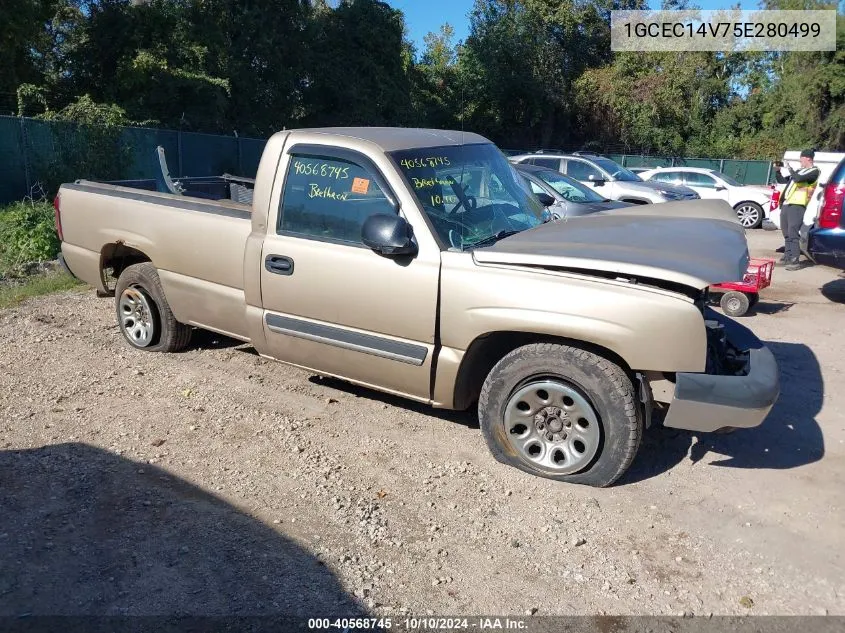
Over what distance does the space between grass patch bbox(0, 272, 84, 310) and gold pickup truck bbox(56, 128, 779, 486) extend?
3.11 m

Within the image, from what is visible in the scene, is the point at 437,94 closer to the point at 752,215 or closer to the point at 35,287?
the point at 752,215

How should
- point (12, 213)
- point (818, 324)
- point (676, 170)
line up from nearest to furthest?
1. point (818, 324)
2. point (12, 213)
3. point (676, 170)

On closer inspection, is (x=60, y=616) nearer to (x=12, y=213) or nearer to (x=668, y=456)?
(x=668, y=456)

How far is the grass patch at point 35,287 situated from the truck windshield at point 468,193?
5.28m

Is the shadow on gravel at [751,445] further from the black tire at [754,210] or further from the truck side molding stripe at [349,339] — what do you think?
the black tire at [754,210]

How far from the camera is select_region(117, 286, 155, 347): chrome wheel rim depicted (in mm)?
6160

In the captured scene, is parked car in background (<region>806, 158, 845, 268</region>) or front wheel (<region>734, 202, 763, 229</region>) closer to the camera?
parked car in background (<region>806, 158, 845, 268</region>)

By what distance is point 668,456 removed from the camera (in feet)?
15.0

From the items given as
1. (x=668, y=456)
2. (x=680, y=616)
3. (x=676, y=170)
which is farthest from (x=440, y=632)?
(x=676, y=170)

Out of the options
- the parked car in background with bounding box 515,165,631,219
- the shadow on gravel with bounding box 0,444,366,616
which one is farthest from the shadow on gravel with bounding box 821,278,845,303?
the shadow on gravel with bounding box 0,444,366,616

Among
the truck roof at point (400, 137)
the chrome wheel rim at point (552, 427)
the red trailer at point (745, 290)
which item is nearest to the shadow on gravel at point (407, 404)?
the chrome wheel rim at point (552, 427)

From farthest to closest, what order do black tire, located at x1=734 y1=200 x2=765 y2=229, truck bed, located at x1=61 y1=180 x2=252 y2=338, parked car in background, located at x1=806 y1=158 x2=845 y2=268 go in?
Result: black tire, located at x1=734 y1=200 x2=765 y2=229 < parked car in background, located at x1=806 y1=158 x2=845 y2=268 < truck bed, located at x1=61 y1=180 x2=252 y2=338

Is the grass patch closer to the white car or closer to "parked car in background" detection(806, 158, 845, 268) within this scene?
"parked car in background" detection(806, 158, 845, 268)

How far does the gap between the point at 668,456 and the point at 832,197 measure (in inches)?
231
